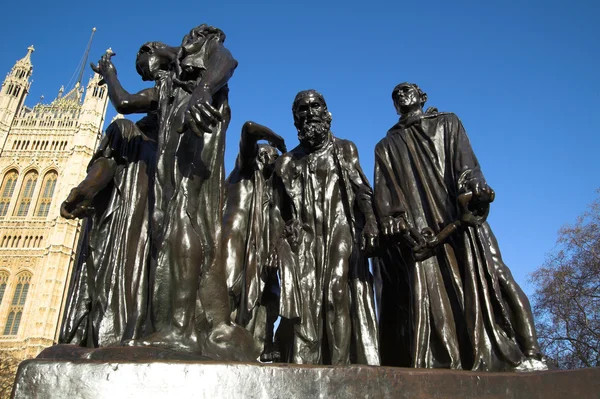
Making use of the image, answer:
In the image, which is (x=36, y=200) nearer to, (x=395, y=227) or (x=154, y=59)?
(x=154, y=59)

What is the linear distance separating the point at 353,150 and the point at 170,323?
2692 millimetres

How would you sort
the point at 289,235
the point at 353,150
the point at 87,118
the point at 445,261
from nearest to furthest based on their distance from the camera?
the point at 445,261 → the point at 289,235 → the point at 353,150 → the point at 87,118

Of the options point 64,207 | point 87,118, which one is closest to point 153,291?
point 64,207

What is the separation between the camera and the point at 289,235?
4.92 metres

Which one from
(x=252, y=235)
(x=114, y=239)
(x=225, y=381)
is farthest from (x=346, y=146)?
(x=225, y=381)

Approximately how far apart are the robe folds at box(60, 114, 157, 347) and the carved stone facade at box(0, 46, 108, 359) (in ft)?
195

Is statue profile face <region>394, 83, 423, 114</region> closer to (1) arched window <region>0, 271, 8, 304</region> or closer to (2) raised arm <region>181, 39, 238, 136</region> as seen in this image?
(2) raised arm <region>181, 39, 238, 136</region>

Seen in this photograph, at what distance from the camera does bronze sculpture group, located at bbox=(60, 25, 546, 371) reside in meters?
3.96

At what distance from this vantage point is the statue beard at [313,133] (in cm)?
528

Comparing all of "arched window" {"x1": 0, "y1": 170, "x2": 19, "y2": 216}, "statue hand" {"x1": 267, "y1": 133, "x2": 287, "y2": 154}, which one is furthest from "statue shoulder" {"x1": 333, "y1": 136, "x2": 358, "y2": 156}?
"arched window" {"x1": 0, "y1": 170, "x2": 19, "y2": 216}

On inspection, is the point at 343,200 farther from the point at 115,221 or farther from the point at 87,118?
the point at 87,118

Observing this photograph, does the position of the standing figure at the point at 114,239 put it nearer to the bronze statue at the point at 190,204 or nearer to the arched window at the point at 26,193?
the bronze statue at the point at 190,204

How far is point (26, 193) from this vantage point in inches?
2650

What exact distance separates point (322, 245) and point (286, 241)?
0.36 meters
